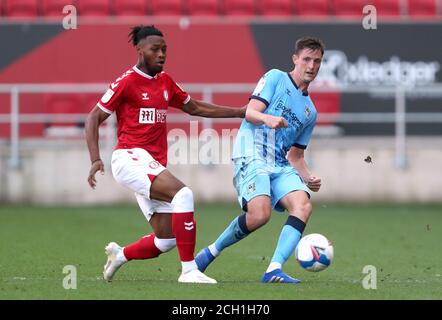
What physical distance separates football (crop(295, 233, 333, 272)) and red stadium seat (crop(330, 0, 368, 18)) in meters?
13.8

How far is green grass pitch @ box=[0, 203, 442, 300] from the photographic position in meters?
9.36

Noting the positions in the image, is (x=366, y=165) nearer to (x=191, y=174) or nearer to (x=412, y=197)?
(x=412, y=197)

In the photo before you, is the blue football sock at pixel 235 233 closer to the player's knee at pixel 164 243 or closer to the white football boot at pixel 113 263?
the player's knee at pixel 164 243

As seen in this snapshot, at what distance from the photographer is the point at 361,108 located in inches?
869

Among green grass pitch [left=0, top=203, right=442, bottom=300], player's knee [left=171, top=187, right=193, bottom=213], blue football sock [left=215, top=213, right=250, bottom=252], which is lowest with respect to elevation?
green grass pitch [left=0, top=203, right=442, bottom=300]

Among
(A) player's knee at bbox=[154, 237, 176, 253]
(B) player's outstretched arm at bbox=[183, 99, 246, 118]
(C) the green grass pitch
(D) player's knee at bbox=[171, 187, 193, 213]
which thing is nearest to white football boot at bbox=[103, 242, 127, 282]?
(C) the green grass pitch

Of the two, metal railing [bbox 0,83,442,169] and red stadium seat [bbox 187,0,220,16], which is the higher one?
red stadium seat [bbox 187,0,220,16]

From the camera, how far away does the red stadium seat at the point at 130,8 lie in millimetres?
22875

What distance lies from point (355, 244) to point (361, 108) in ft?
25.1

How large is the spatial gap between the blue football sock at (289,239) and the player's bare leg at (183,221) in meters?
0.62

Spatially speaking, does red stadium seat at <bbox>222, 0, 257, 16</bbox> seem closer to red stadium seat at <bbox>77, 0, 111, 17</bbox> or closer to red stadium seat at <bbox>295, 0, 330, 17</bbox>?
red stadium seat at <bbox>295, 0, 330, 17</bbox>

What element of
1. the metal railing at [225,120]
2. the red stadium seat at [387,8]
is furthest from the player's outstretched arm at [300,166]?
the red stadium seat at [387,8]

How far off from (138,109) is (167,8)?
13.0 m

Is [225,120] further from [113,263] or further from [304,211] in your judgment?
[304,211]
